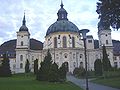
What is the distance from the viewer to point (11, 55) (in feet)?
366

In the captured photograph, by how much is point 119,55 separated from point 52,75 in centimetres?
7213

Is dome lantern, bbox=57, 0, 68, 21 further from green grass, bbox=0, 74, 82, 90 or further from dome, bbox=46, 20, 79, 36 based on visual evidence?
green grass, bbox=0, 74, 82, 90

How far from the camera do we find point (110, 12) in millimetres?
32500

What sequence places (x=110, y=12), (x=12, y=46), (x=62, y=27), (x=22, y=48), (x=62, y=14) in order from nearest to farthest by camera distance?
1. (x=110, y=12)
2. (x=22, y=48)
3. (x=62, y=27)
4. (x=62, y=14)
5. (x=12, y=46)

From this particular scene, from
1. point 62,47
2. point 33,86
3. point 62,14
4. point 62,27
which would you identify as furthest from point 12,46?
point 33,86

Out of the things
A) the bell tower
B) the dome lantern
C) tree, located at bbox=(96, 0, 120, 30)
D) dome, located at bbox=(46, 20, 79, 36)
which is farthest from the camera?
the dome lantern

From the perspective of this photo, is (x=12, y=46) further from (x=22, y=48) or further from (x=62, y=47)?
(x=62, y=47)

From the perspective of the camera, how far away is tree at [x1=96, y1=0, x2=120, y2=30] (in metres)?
31.4

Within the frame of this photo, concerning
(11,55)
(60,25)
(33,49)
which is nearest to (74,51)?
(60,25)

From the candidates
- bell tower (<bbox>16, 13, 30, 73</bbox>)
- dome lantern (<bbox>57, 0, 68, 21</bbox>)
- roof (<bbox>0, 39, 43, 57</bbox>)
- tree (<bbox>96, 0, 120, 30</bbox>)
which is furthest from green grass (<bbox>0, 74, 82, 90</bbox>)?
dome lantern (<bbox>57, 0, 68, 21</bbox>)

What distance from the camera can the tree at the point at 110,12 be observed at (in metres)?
31.4

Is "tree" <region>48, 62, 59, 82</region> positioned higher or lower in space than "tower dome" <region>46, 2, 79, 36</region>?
lower

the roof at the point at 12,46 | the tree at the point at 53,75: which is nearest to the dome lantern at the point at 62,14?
the roof at the point at 12,46

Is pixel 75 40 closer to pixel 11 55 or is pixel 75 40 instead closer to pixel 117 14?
pixel 11 55
